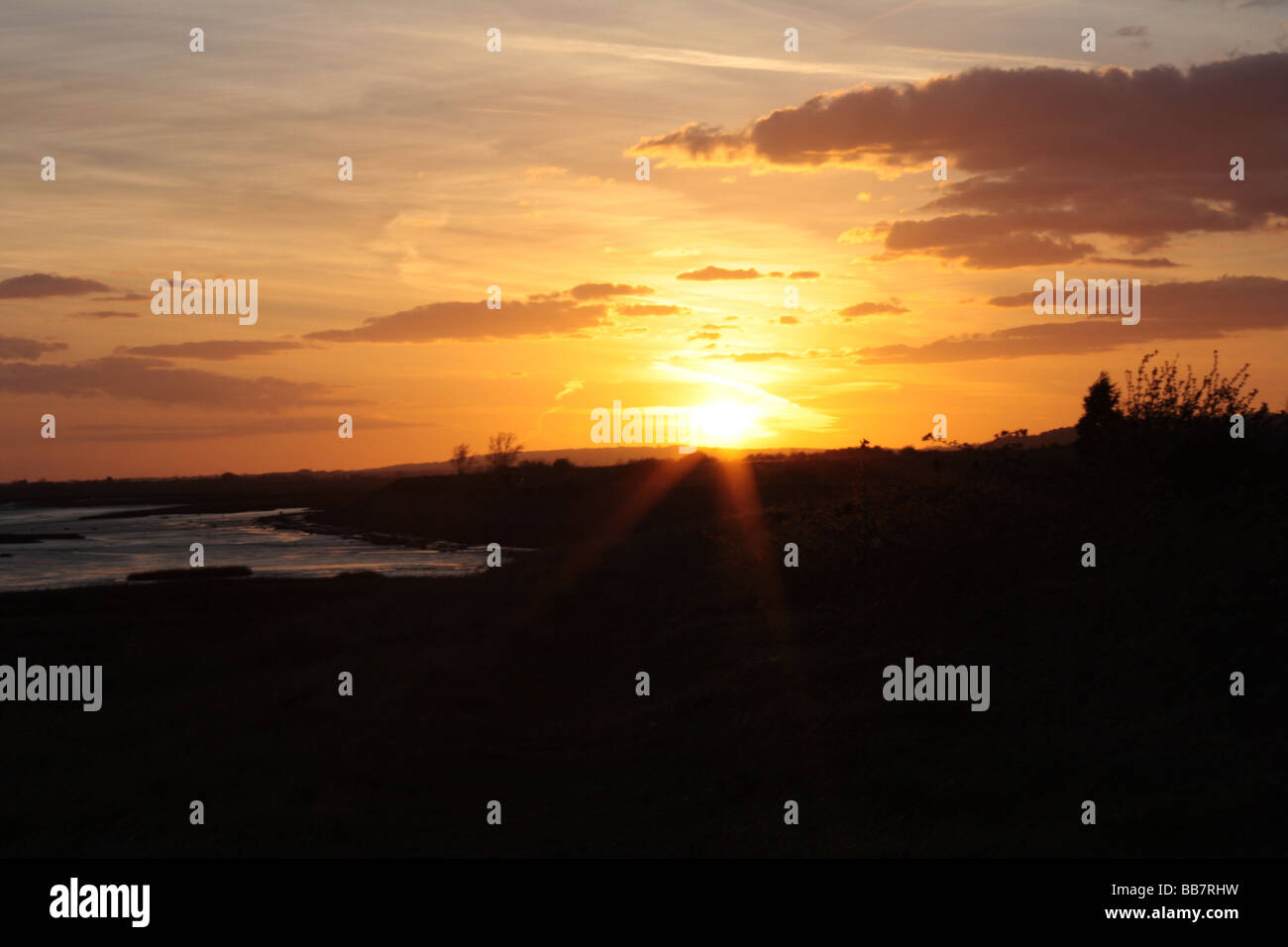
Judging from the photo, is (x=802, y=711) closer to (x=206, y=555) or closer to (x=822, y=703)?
(x=822, y=703)

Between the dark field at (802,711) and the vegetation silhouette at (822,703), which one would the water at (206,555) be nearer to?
the vegetation silhouette at (822,703)

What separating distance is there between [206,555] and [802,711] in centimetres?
5616

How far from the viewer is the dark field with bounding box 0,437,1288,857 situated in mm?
10086

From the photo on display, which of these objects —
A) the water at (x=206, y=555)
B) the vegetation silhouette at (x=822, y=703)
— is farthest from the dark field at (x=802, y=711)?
the water at (x=206, y=555)

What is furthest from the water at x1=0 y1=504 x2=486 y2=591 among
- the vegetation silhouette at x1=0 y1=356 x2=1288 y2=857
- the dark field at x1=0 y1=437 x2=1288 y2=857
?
the dark field at x1=0 y1=437 x2=1288 y2=857

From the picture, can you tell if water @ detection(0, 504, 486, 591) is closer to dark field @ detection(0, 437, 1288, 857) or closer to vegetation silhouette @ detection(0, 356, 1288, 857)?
vegetation silhouette @ detection(0, 356, 1288, 857)

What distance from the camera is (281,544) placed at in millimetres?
69500

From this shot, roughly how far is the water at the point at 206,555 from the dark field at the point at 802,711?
25705mm

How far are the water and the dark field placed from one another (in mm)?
25705

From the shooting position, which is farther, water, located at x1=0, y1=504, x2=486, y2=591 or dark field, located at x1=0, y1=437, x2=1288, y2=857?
water, located at x1=0, y1=504, x2=486, y2=591

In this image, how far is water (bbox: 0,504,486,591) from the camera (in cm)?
4938

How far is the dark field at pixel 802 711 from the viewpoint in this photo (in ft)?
33.1

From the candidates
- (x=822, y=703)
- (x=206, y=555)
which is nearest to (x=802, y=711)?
(x=822, y=703)
